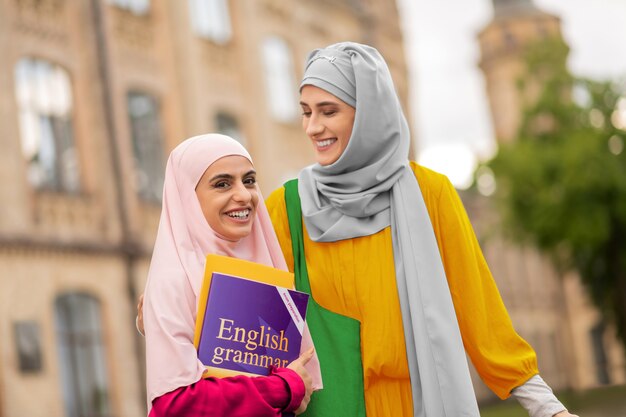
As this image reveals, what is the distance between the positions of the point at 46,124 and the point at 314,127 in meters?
13.7

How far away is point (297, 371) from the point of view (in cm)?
320

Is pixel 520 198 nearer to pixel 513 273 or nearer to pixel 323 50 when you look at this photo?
pixel 513 273

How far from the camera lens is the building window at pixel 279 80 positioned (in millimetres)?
22844

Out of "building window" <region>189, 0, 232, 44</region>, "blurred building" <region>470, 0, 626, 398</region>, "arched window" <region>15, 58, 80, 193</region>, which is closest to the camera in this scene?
"arched window" <region>15, 58, 80, 193</region>

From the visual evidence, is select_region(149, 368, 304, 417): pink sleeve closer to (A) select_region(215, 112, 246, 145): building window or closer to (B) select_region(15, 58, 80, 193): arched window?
(B) select_region(15, 58, 80, 193): arched window

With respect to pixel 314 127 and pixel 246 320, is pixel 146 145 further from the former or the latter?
pixel 246 320

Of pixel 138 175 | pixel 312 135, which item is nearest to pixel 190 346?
pixel 312 135

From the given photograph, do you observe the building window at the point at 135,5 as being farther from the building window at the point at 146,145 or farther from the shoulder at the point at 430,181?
the shoulder at the point at 430,181

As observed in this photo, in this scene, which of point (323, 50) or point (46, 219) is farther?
point (46, 219)

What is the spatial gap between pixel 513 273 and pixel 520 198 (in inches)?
597

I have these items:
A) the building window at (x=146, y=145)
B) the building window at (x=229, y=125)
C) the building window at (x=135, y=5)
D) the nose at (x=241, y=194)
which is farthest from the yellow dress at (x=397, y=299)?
the building window at (x=229, y=125)

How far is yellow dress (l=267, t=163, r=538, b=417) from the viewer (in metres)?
3.53

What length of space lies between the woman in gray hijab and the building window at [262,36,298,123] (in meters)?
18.9

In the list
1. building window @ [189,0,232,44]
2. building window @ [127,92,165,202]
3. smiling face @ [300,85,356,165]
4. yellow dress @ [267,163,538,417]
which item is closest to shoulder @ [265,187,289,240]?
yellow dress @ [267,163,538,417]
